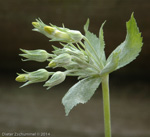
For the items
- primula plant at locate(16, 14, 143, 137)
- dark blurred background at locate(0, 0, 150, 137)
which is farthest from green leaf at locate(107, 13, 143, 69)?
dark blurred background at locate(0, 0, 150, 137)

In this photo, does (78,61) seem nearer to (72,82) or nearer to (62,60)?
(62,60)

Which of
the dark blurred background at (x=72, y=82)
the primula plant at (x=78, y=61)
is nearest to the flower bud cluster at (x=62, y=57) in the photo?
the primula plant at (x=78, y=61)

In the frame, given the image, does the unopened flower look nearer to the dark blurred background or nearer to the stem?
the stem

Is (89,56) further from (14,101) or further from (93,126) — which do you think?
(14,101)

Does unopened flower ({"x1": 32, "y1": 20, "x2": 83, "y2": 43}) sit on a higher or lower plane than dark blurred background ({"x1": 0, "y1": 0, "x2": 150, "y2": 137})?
lower

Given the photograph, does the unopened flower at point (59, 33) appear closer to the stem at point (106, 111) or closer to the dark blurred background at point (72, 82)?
the stem at point (106, 111)

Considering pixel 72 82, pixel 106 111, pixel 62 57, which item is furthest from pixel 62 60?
pixel 72 82

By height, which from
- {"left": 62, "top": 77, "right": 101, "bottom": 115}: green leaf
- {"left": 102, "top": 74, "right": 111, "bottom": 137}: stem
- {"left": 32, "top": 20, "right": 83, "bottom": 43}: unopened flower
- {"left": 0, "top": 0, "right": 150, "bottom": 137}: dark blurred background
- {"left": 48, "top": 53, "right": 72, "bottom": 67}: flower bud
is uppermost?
{"left": 0, "top": 0, "right": 150, "bottom": 137}: dark blurred background
